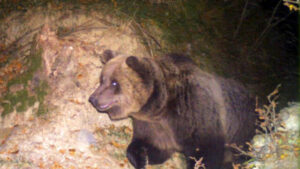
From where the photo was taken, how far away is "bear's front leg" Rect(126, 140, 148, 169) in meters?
4.18

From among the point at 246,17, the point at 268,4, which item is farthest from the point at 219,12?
the point at 268,4

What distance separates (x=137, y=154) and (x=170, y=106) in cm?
99

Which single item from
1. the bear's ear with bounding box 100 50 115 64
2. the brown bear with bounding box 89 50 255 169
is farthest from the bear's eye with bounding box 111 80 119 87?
the bear's ear with bounding box 100 50 115 64

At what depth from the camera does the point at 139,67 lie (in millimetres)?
3621

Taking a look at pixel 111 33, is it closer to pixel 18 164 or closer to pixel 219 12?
pixel 219 12

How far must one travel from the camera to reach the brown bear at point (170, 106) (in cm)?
367

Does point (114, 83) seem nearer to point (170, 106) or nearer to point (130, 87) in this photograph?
point (130, 87)

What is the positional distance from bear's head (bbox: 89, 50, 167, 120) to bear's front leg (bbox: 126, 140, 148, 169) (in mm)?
639

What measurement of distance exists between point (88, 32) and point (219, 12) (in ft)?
7.85

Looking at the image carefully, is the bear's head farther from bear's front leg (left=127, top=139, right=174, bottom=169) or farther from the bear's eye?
bear's front leg (left=127, top=139, right=174, bottom=169)

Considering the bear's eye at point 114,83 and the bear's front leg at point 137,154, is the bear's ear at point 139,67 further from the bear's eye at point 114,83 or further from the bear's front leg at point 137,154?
the bear's front leg at point 137,154

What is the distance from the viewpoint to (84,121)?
4234mm

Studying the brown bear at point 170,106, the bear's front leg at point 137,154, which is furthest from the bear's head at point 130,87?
the bear's front leg at point 137,154

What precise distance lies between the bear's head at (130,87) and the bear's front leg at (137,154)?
2.10 feet
